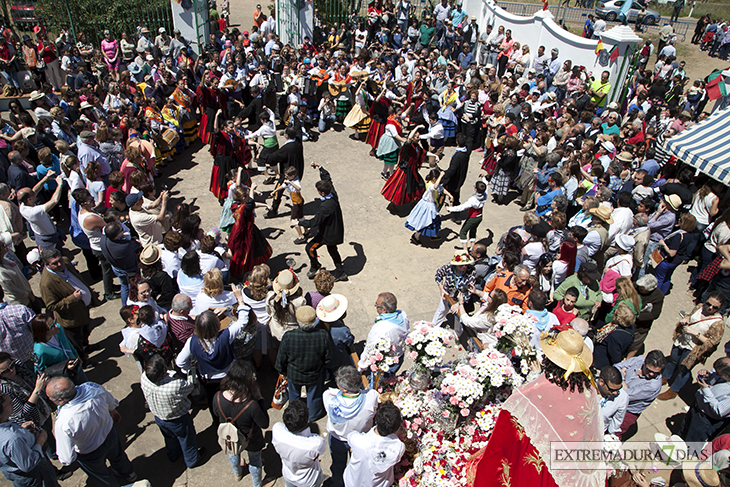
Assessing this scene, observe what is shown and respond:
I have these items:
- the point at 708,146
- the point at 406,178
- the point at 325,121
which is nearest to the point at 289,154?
the point at 406,178

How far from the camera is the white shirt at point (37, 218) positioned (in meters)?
6.30

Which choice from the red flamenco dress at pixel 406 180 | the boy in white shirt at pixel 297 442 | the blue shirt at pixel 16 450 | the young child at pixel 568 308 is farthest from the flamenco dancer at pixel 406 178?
the blue shirt at pixel 16 450

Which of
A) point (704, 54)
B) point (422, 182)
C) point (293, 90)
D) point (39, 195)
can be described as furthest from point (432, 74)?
point (704, 54)

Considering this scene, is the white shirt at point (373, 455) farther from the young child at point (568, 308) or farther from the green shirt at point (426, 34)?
the green shirt at point (426, 34)

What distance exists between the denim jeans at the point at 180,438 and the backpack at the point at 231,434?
577 mm

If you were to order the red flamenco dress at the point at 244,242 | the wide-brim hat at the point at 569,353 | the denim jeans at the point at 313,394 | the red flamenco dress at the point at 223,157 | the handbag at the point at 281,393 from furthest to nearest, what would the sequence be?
the red flamenco dress at the point at 223,157
the red flamenco dress at the point at 244,242
the handbag at the point at 281,393
the denim jeans at the point at 313,394
the wide-brim hat at the point at 569,353

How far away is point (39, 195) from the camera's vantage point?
25.6 feet

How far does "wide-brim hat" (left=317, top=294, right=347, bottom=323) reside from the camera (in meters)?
4.94

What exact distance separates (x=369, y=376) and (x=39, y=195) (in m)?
6.72

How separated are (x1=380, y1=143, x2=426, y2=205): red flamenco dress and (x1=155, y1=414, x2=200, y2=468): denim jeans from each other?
6.01m

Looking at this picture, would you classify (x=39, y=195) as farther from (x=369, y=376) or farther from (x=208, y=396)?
(x=369, y=376)

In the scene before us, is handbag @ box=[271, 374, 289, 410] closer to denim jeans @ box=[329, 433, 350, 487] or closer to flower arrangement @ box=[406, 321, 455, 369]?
denim jeans @ box=[329, 433, 350, 487]

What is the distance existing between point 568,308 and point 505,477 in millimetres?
2942

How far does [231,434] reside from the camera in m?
4.09
